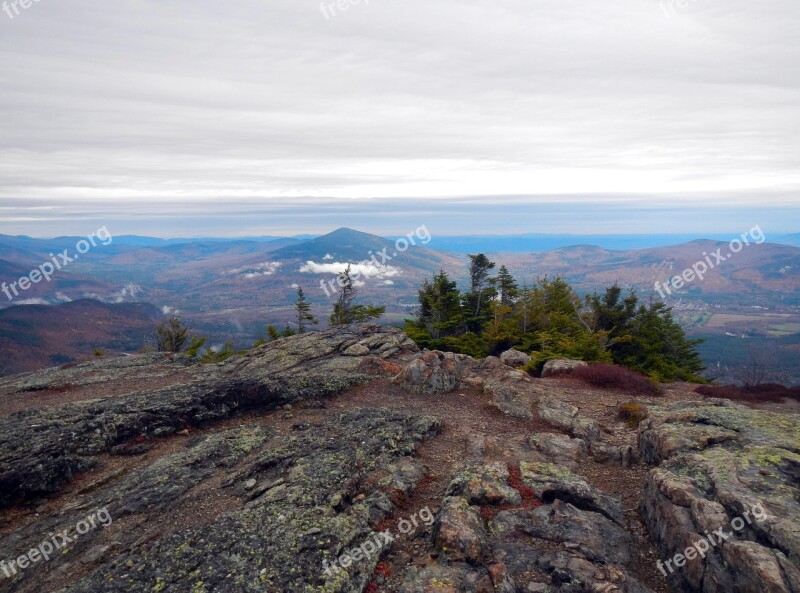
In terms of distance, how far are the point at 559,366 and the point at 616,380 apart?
392 cm

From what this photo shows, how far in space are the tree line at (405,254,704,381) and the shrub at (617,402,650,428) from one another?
1073 centimetres

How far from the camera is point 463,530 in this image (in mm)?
11000

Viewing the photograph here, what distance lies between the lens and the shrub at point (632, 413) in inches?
760

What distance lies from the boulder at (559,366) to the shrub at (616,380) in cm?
126

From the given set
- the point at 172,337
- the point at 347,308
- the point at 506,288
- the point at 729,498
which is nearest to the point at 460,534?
the point at 729,498

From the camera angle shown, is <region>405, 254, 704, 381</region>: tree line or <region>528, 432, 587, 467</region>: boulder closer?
<region>528, 432, 587, 467</region>: boulder

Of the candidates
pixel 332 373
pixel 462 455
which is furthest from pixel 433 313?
pixel 462 455

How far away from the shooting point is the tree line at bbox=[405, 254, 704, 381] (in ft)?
122

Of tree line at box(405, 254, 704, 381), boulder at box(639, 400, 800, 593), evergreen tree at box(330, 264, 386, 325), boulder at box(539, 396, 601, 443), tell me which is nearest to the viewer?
boulder at box(639, 400, 800, 593)

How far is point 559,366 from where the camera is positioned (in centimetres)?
2888

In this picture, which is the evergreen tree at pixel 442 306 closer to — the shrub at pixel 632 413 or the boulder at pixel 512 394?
the boulder at pixel 512 394

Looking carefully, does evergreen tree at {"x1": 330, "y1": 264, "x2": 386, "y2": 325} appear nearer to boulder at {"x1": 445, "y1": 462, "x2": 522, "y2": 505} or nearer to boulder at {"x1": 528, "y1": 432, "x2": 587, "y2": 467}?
boulder at {"x1": 528, "y1": 432, "x2": 587, "y2": 467}

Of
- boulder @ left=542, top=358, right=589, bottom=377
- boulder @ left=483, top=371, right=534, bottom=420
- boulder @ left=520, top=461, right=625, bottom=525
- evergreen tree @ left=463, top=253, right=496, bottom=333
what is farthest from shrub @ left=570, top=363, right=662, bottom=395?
evergreen tree @ left=463, top=253, right=496, bottom=333

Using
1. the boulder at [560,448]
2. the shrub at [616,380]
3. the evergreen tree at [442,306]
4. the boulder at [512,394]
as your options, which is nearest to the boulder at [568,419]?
the boulder at [512,394]
